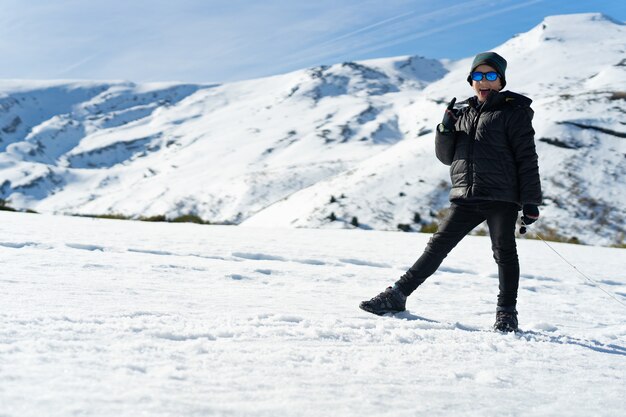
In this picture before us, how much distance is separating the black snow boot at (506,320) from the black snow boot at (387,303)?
727 millimetres

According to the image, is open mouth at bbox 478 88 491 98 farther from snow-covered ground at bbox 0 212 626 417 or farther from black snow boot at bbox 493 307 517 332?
snow-covered ground at bbox 0 212 626 417

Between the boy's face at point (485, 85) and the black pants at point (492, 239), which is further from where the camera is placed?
the boy's face at point (485, 85)

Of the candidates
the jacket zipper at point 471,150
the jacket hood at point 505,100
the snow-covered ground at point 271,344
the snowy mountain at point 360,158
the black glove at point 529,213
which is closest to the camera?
the snow-covered ground at point 271,344

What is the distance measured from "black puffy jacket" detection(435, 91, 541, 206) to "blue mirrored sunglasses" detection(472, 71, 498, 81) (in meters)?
0.16

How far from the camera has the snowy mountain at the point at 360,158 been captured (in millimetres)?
29766

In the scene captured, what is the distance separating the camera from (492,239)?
3709mm

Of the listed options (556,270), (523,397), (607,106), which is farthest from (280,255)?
(607,106)

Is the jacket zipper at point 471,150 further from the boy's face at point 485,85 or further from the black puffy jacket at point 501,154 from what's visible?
the boy's face at point 485,85

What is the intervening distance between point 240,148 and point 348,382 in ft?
389

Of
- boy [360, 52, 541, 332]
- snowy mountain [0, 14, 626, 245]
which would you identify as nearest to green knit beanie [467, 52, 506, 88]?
boy [360, 52, 541, 332]

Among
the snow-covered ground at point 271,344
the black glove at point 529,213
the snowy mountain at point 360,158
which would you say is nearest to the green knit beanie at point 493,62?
the black glove at point 529,213

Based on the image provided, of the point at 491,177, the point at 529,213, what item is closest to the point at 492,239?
the point at 529,213

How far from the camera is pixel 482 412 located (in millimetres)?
1895

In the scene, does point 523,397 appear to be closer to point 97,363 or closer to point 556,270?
point 97,363
